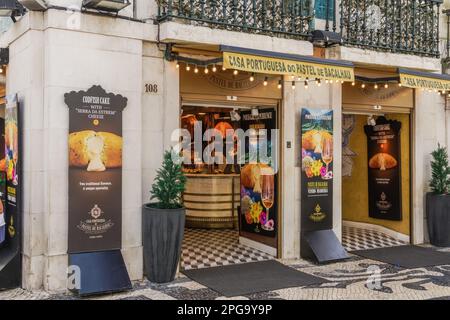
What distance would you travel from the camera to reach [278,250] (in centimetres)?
941

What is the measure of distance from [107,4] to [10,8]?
5.30ft

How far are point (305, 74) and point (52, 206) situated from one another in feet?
14.1

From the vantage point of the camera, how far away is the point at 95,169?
7309 mm

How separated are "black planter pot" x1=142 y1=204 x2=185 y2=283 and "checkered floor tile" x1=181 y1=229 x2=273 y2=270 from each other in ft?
3.26

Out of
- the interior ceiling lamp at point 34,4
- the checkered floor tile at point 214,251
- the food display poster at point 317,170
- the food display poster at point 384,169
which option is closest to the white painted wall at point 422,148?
the food display poster at point 384,169

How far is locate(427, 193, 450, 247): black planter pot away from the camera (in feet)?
35.0

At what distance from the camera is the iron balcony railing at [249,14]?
811 centimetres

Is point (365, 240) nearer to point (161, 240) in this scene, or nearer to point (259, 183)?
point (259, 183)

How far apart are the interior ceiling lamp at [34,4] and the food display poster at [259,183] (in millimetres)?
4313

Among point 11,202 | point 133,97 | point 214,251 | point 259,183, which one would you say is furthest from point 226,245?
point 11,202

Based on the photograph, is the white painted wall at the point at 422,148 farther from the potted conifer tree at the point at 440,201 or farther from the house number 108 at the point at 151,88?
the house number 108 at the point at 151,88
